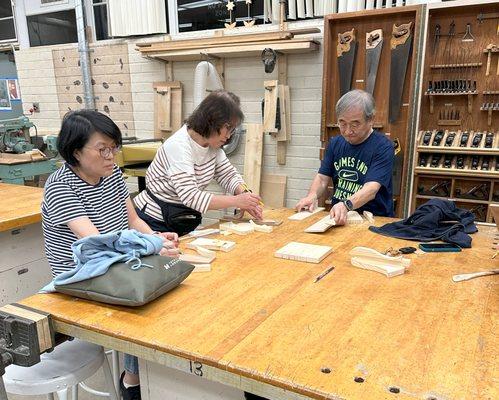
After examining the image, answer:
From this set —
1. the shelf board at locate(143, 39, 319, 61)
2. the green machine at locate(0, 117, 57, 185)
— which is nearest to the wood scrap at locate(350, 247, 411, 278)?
the shelf board at locate(143, 39, 319, 61)

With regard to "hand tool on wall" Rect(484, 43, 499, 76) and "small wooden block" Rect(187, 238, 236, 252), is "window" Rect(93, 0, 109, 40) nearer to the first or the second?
"hand tool on wall" Rect(484, 43, 499, 76)

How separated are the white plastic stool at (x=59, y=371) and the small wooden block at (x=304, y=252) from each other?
75 cm

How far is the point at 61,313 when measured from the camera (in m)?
1.21

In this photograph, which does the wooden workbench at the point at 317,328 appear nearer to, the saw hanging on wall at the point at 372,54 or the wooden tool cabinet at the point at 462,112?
the wooden tool cabinet at the point at 462,112

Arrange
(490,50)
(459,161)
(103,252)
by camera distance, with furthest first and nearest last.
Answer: (459,161)
(490,50)
(103,252)

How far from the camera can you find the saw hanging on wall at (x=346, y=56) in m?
3.59

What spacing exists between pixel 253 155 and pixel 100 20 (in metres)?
2.57

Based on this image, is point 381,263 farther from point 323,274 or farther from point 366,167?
point 366,167

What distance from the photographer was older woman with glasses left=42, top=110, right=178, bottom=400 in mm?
1502

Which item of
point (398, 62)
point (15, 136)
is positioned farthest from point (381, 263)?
point (15, 136)

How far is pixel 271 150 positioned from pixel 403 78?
1.49 m

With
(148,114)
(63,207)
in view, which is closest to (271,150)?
(148,114)

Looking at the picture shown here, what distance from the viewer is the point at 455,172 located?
3281 millimetres

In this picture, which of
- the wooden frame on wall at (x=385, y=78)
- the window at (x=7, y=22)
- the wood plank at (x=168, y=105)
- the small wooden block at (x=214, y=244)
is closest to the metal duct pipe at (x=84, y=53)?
the wood plank at (x=168, y=105)
